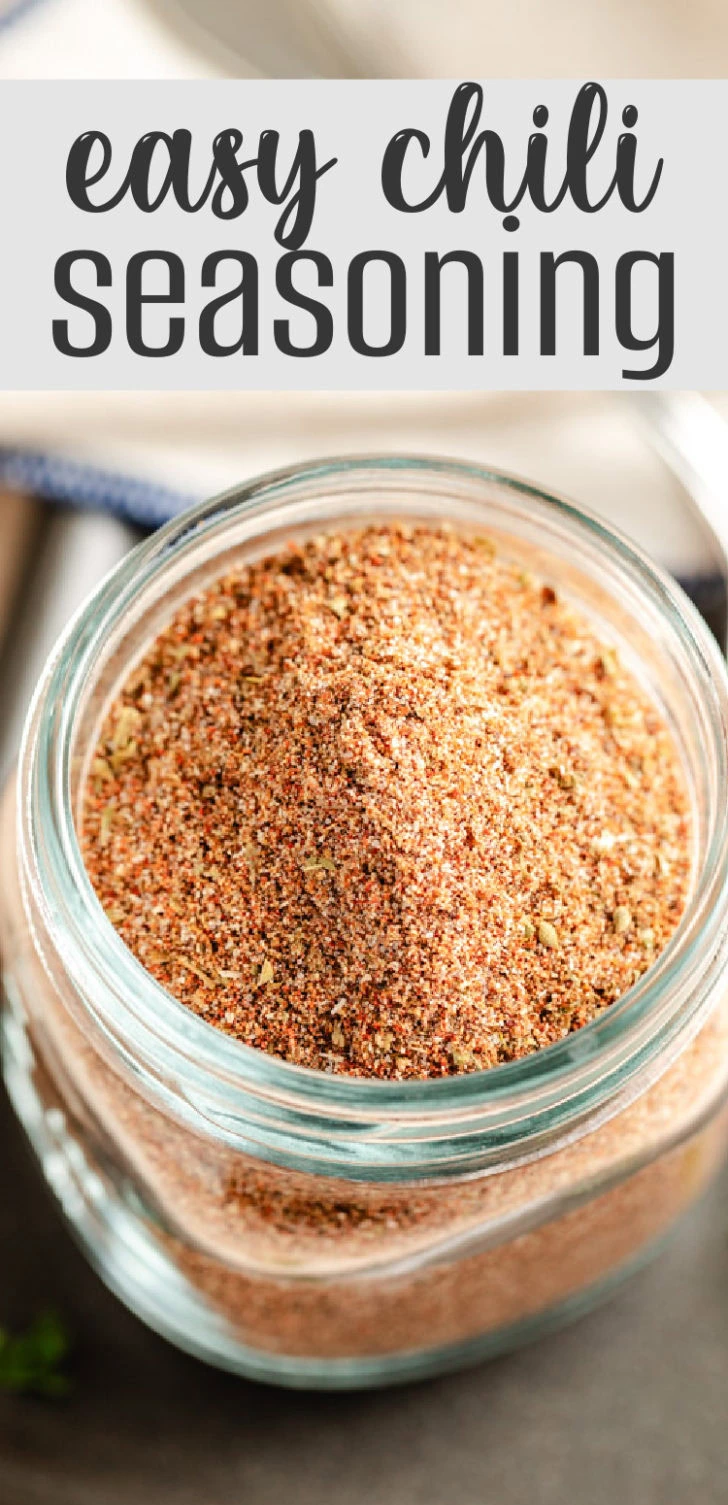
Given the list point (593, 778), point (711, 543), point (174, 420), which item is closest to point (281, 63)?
point (174, 420)

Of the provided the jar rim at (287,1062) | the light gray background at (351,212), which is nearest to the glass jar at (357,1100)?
the jar rim at (287,1062)

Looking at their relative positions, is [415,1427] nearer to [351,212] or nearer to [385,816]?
[385,816]

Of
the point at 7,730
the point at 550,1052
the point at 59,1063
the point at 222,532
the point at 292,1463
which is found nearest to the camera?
the point at 550,1052

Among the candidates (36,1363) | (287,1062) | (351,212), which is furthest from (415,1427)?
(351,212)

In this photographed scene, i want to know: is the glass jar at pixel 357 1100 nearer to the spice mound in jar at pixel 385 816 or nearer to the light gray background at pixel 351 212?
the spice mound in jar at pixel 385 816

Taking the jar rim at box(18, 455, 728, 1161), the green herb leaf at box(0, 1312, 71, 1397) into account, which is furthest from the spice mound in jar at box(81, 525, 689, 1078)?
the green herb leaf at box(0, 1312, 71, 1397)

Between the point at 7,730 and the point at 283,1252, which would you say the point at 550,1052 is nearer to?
the point at 283,1252
